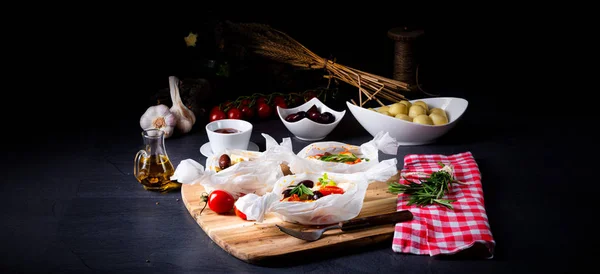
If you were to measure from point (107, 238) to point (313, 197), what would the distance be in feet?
2.23

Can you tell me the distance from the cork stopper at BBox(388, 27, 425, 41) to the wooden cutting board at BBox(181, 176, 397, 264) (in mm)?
1586

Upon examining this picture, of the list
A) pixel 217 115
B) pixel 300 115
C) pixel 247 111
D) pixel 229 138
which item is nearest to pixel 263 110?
pixel 247 111

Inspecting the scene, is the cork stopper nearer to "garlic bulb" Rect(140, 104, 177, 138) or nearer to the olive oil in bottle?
"garlic bulb" Rect(140, 104, 177, 138)

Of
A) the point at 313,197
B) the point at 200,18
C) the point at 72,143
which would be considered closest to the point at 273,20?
the point at 200,18

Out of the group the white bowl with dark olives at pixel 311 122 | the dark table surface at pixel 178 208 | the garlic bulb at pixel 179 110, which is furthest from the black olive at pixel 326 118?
the garlic bulb at pixel 179 110

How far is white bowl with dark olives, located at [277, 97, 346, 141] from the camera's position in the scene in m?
3.04

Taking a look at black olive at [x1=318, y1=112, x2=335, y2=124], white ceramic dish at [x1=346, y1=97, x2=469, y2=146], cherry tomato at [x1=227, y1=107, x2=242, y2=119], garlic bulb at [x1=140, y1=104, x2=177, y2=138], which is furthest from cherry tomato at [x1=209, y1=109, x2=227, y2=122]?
white ceramic dish at [x1=346, y1=97, x2=469, y2=146]

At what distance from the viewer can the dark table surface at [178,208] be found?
2.08 m

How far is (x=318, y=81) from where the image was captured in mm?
3768

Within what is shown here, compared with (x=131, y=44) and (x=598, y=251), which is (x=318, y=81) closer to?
(x=131, y=44)

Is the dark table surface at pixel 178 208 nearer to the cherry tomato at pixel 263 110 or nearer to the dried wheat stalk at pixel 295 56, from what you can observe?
the cherry tomato at pixel 263 110

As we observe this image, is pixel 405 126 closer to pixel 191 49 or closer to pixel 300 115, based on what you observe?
pixel 300 115

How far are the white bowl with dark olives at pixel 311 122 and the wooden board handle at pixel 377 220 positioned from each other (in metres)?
0.89

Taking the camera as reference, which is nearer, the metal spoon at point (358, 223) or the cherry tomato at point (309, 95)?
the metal spoon at point (358, 223)
